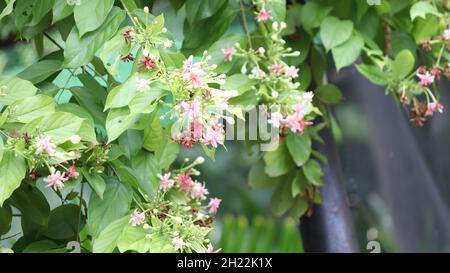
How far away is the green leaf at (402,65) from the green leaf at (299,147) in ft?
0.74

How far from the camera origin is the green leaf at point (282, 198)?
1.79 metres

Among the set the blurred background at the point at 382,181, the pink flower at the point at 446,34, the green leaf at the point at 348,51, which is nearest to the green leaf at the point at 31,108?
the green leaf at the point at 348,51

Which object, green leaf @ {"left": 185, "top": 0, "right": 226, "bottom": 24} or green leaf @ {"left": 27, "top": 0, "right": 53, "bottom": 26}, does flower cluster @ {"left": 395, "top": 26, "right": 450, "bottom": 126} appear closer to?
green leaf @ {"left": 185, "top": 0, "right": 226, "bottom": 24}

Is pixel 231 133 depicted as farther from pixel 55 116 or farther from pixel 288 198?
pixel 55 116

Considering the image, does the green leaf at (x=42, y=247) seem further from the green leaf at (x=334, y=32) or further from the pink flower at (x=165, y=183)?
the green leaf at (x=334, y=32)

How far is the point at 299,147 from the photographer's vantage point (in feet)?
5.42

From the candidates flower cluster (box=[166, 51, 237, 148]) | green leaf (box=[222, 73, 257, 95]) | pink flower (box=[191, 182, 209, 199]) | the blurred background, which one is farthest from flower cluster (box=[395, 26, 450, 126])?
the blurred background

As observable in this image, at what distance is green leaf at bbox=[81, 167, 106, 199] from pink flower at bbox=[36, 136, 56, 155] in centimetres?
15

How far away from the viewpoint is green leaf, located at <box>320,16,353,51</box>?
153cm

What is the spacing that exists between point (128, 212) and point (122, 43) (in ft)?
0.83

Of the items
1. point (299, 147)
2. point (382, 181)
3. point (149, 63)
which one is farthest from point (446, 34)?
point (382, 181)

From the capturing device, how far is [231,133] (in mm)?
1513

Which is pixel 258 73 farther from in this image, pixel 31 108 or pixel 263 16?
pixel 31 108

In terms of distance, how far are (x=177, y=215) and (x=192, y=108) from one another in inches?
8.2
